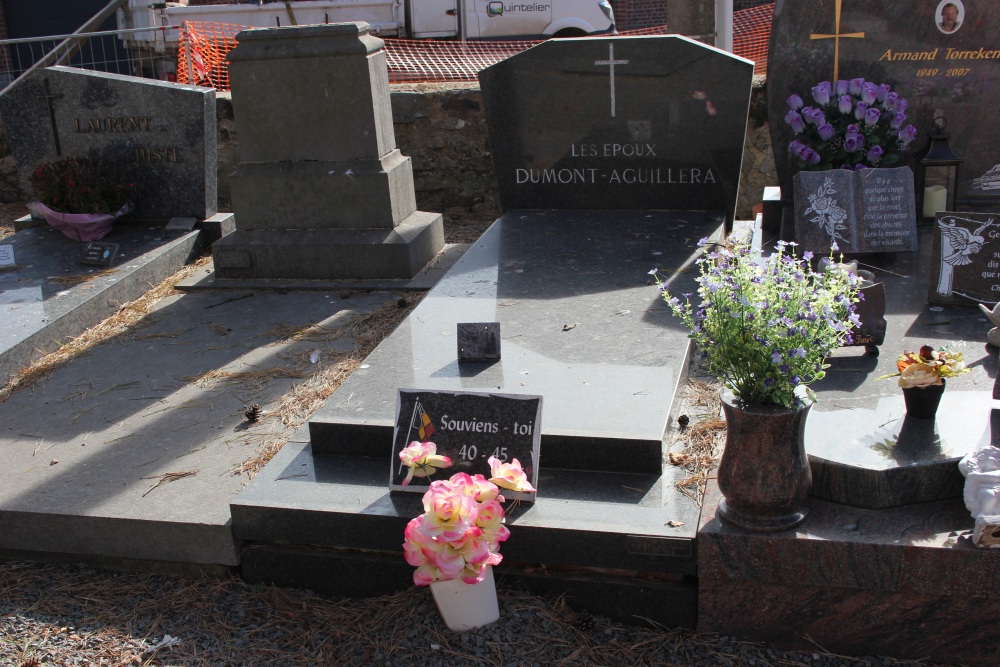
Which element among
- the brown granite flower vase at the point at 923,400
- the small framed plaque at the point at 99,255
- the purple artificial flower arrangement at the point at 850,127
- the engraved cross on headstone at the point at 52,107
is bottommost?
the brown granite flower vase at the point at 923,400

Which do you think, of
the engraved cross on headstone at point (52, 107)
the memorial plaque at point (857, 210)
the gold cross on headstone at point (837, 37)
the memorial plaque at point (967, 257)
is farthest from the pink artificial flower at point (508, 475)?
the engraved cross on headstone at point (52, 107)

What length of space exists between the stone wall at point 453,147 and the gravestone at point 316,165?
2.35 metres

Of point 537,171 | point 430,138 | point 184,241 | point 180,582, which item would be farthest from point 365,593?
point 430,138

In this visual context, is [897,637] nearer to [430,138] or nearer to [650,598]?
[650,598]

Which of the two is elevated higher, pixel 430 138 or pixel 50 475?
pixel 430 138

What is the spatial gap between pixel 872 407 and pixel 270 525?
1.97 metres

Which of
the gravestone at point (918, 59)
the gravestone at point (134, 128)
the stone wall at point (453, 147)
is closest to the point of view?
the gravestone at point (918, 59)

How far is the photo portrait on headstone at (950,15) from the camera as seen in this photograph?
197 inches

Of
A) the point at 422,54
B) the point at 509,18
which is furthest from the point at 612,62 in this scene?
the point at 509,18

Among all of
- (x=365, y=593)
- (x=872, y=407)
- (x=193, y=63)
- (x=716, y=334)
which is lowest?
(x=365, y=593)

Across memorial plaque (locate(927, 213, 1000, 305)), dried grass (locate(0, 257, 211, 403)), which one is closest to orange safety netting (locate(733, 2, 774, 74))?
memorial plaque (locate(927, 213, 1000, 305))

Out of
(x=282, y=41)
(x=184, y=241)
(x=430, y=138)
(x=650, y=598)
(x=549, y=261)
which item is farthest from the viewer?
(x=430, y=138)

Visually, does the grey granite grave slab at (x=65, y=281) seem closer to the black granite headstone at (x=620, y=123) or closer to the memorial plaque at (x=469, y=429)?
the black granite headstone at (x=620, y=123)

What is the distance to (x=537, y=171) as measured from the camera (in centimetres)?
570
